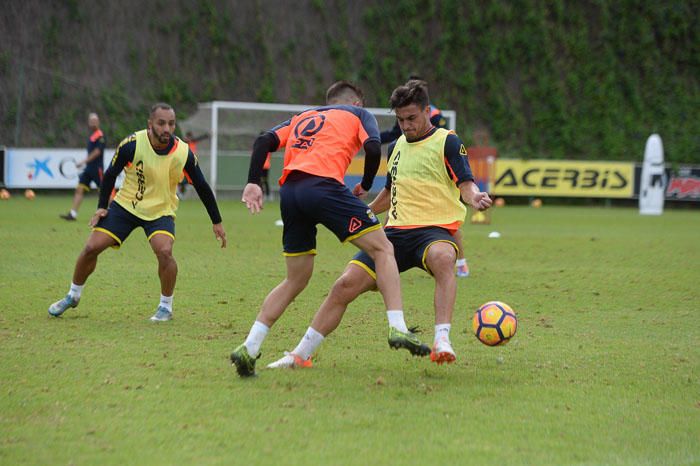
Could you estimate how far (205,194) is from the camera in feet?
26.8

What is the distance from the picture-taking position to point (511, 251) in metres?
15.4

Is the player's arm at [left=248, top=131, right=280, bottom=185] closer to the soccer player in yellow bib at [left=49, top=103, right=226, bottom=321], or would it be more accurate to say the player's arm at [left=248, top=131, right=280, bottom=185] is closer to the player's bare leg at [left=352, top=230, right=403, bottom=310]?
the player's bare leg at [left=352, top=230, right=403, bottom=310]

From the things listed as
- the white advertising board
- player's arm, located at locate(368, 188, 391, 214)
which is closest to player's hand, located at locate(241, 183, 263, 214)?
player's arm, located at locate(368, 188, 391, 214)

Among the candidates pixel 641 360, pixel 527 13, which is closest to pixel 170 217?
pixel 641 360

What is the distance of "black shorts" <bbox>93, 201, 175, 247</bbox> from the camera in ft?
27.5

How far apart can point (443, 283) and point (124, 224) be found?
341 cm

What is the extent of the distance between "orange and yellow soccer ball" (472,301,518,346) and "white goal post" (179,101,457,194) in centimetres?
2273

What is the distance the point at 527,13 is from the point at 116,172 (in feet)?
110

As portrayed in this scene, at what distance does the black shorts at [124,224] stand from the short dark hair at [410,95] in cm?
295

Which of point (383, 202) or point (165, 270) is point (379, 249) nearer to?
point (383, 202)

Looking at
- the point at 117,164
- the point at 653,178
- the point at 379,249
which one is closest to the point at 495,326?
the point at 379,249

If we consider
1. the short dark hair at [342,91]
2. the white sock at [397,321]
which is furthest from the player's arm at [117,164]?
the white sock at [397,321]

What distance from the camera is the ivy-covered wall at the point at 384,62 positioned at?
112 feet

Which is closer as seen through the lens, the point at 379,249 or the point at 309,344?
the point at 379,249
